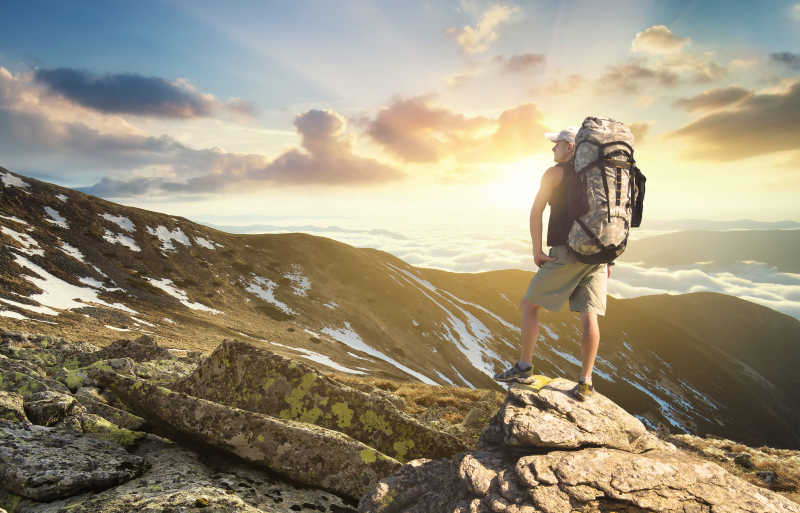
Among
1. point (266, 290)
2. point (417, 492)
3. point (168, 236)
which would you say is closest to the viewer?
point (417, 492)

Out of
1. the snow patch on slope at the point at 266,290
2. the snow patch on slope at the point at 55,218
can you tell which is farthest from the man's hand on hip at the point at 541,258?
the snow patch on slope at the point at 55,218

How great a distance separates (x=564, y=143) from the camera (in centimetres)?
671

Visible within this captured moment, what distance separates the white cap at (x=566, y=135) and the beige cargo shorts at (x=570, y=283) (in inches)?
75.9

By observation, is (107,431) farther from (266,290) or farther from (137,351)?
(266,290)

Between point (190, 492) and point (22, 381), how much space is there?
5.87 m

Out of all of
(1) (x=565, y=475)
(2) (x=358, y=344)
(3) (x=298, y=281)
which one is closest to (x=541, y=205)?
(1) (x=565, y=475)

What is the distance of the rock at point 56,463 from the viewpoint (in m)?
4.35

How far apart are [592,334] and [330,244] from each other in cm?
12752

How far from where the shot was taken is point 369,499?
5191mm

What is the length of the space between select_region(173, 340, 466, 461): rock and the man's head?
543 cm

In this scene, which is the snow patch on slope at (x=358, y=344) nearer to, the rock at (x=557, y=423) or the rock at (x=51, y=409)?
the rock at (x=557, y=423)

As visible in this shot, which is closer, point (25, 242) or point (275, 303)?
point (25, 242)

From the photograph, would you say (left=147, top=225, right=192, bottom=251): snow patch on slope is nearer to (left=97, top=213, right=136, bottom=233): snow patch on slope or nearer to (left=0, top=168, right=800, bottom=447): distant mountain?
(left=0, top=168, right=800, bottom=447): distant mountain

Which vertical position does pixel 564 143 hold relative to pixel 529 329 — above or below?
above
